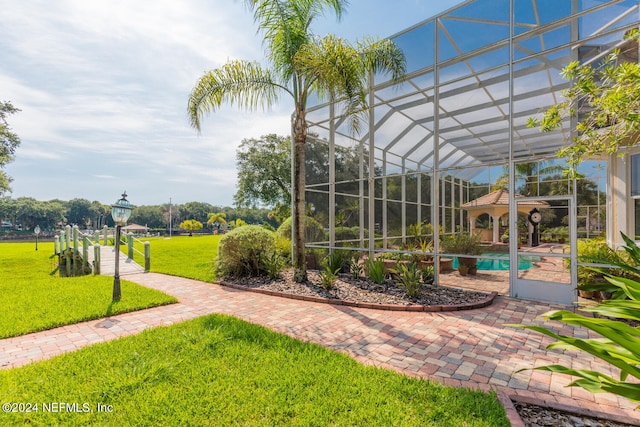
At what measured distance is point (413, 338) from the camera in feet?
14.4

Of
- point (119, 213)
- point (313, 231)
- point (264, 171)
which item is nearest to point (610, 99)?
point (313, 231)

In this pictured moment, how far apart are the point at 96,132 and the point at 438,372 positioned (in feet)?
72.9

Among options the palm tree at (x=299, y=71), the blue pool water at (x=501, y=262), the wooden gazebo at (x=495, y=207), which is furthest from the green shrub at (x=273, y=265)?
the wooden gazebo at (x=495, y=207)

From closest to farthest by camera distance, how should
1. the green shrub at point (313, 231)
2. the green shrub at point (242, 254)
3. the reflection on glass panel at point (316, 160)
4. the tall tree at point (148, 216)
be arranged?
the green shrub at point (242, 254) < the green shrub at point (313, 231) < the reflection on glass panel at point (316, 160) < the tall tree at point (148, 216)

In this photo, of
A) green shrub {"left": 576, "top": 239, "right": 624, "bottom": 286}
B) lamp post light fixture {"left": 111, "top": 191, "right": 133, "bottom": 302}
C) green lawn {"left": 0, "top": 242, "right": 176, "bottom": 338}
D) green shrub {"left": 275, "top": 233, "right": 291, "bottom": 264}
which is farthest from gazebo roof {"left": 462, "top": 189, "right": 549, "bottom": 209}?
lamp post light fixture {"left": 111, "top": 191, "right": 133, "bottom": 302}

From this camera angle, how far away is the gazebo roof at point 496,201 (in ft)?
21.7

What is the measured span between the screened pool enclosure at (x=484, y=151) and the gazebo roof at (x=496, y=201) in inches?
1.5

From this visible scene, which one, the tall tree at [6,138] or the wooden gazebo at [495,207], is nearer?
the wooden gazebo at [495,207]

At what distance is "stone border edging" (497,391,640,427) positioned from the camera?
7.92 ft

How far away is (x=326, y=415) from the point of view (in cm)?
253

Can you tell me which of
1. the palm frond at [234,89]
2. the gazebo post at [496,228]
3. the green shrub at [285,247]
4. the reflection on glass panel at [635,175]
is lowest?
the green shrub at [285,247]

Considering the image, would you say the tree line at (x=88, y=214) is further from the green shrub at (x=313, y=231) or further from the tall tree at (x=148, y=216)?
the green shrub at (x=313, y=231)

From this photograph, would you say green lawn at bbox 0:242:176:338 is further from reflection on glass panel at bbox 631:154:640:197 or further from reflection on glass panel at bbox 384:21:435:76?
reflection on glass panel at bbox 631:154:640:197

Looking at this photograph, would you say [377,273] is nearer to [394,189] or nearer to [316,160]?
[394,189]
